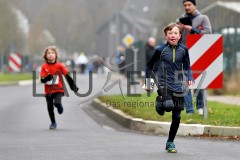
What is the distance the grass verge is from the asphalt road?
548 mm

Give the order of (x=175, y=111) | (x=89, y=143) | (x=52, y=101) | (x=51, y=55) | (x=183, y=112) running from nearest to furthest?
(x=175, y=111) → (x=89, y=143) → (x=51, y=55) → (x=52, y=101) → (x=183, y=112)

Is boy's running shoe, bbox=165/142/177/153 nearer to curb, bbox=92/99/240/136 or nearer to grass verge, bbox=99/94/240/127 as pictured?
curb, bbox=92/99/240/136

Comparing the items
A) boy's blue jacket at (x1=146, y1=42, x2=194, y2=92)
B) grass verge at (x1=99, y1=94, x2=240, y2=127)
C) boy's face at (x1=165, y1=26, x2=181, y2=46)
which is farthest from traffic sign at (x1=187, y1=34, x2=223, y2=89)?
boy's face at (x1=165, y1=26, x2=181, y2=46)

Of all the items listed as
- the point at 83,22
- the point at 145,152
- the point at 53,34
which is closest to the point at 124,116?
the point at 145,152

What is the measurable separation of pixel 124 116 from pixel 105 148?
447cm

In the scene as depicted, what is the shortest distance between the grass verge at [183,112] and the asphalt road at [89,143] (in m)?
0.55

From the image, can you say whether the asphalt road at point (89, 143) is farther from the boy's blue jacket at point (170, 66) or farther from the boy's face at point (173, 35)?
the boy's face at point (173, 35)

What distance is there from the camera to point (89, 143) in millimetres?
10672

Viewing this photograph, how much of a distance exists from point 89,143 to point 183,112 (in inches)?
164

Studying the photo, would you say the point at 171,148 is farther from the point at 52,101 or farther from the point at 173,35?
the point at 52,101

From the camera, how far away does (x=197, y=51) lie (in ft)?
42.0

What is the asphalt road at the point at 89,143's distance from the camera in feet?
30.0

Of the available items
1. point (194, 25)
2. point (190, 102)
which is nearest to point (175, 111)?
point (190, 102)

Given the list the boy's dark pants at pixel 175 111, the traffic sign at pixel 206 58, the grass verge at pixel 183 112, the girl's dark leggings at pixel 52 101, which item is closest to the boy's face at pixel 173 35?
the boy's dark pants at pixel 175 111
